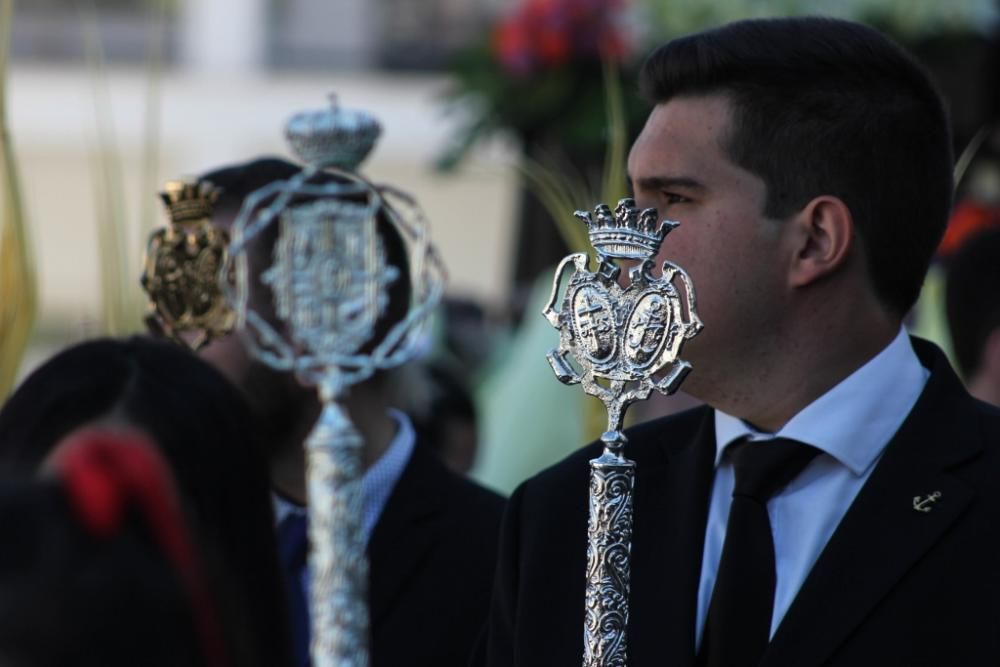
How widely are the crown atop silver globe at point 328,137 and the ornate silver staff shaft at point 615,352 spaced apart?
1.08 ft

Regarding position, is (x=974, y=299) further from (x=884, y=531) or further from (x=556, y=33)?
(x=556, y=33)

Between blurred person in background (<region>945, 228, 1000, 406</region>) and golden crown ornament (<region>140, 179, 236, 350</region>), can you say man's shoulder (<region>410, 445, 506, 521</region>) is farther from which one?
blurred person in background (<region>945, 228, 1000, 406</region>)

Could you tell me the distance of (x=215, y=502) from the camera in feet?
5.59

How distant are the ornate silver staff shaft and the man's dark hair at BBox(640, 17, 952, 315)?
0.49 meters

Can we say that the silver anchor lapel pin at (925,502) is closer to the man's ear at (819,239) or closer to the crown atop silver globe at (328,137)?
the man's ear at (819,239)

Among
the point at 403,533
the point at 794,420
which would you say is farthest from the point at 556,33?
the point at 794,420

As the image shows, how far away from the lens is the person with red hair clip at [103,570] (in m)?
1.45

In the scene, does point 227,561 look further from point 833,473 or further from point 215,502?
point 833,473

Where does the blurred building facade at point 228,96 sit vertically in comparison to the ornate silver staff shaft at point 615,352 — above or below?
below

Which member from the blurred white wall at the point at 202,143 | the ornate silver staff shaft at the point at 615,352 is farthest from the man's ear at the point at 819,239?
the blurred white wall at the point at 202,143

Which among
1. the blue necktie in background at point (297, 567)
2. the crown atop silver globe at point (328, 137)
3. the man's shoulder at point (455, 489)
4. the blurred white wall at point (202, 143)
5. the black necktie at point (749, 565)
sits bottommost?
the blurred white wall at point (202, 143)

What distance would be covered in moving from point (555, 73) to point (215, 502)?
4.92 m

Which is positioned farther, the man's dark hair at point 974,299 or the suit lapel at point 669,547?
the man's dark hair at point 974,299

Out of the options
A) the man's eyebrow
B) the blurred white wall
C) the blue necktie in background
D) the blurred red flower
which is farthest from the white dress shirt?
the blurred white wall
